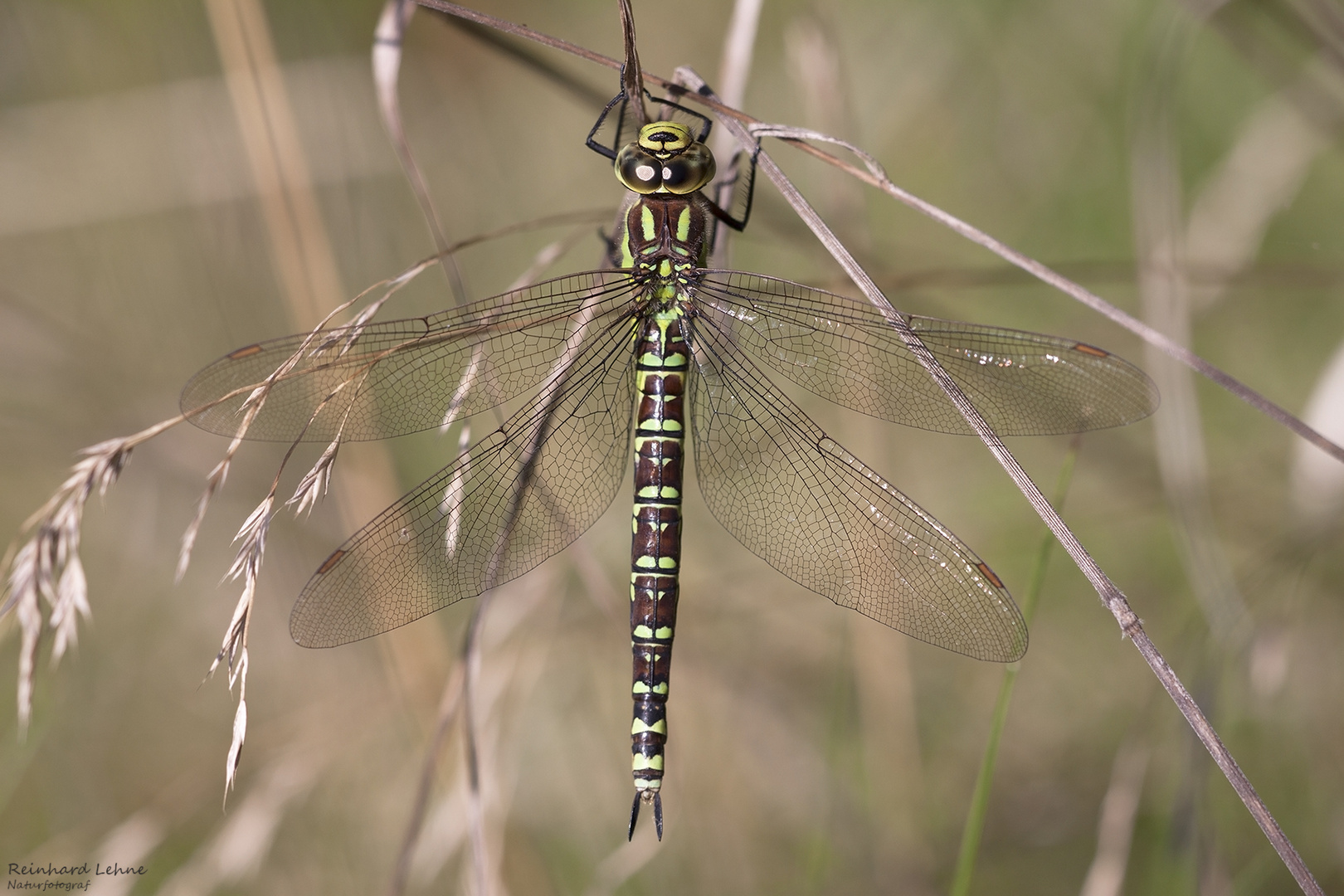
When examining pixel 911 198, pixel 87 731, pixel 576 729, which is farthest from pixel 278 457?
pixel 911 198

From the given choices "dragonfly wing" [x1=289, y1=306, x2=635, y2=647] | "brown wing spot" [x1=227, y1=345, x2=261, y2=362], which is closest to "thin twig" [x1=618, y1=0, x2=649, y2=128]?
"dragonfly wing" [x1=289, y1=306, x2=635, y2=647]

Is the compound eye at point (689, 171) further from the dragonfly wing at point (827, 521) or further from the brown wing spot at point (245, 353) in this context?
the brown wing spot at point (245, 353)

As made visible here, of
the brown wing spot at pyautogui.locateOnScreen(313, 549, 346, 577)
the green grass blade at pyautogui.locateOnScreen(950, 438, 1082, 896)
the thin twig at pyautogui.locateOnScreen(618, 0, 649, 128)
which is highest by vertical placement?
the thin twig at pyautogui.locateOnScreen(618, 0, 649, 128)

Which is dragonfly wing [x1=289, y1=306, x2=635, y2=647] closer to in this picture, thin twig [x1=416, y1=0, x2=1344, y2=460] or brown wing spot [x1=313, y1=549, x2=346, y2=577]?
brown wing spot [x1=313, y1=549, x2=346, y2=577]

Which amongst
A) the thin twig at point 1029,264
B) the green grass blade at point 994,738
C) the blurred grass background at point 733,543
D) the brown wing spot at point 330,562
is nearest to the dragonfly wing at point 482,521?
the brown wing spot at point 330,562

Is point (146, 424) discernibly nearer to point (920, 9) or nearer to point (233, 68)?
point (233, 68)

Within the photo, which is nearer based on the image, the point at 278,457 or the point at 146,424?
the point at 146,424

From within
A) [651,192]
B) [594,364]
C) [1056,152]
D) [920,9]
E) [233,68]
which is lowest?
[594,364]
